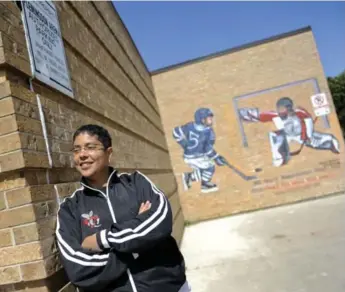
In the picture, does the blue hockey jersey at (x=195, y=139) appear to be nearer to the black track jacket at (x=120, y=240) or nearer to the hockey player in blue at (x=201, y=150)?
the hockey player in blue at (x=201, y=150)

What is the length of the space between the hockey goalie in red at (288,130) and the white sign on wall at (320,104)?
0.94 feet

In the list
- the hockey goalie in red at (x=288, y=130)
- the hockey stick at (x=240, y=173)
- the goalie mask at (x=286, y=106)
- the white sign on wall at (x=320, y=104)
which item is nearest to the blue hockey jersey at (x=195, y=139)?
the hockey stick at (x=240, y=173)

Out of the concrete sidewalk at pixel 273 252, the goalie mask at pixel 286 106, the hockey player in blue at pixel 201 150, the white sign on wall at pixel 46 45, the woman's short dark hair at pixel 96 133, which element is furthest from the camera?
the hockey player in blue at pixel 201 150

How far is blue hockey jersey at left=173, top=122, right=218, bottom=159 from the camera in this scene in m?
11.2

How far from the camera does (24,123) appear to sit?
1.87m

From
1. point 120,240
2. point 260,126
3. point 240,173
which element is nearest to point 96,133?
point 120,240

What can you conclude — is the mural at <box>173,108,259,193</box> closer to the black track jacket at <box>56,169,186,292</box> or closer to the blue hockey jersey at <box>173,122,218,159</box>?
the blue hockey jersey at <box>173,122,218,159</box>

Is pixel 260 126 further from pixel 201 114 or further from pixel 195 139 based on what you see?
pixel 195 139

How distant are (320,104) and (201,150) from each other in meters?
3.80

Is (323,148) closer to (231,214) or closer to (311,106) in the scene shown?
(311,106)

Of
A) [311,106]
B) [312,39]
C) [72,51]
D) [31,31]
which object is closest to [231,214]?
[311,106]

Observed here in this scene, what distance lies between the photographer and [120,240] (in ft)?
5.65

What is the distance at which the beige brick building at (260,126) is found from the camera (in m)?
10.8

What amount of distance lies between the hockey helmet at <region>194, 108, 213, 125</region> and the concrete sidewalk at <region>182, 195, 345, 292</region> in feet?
10.8
